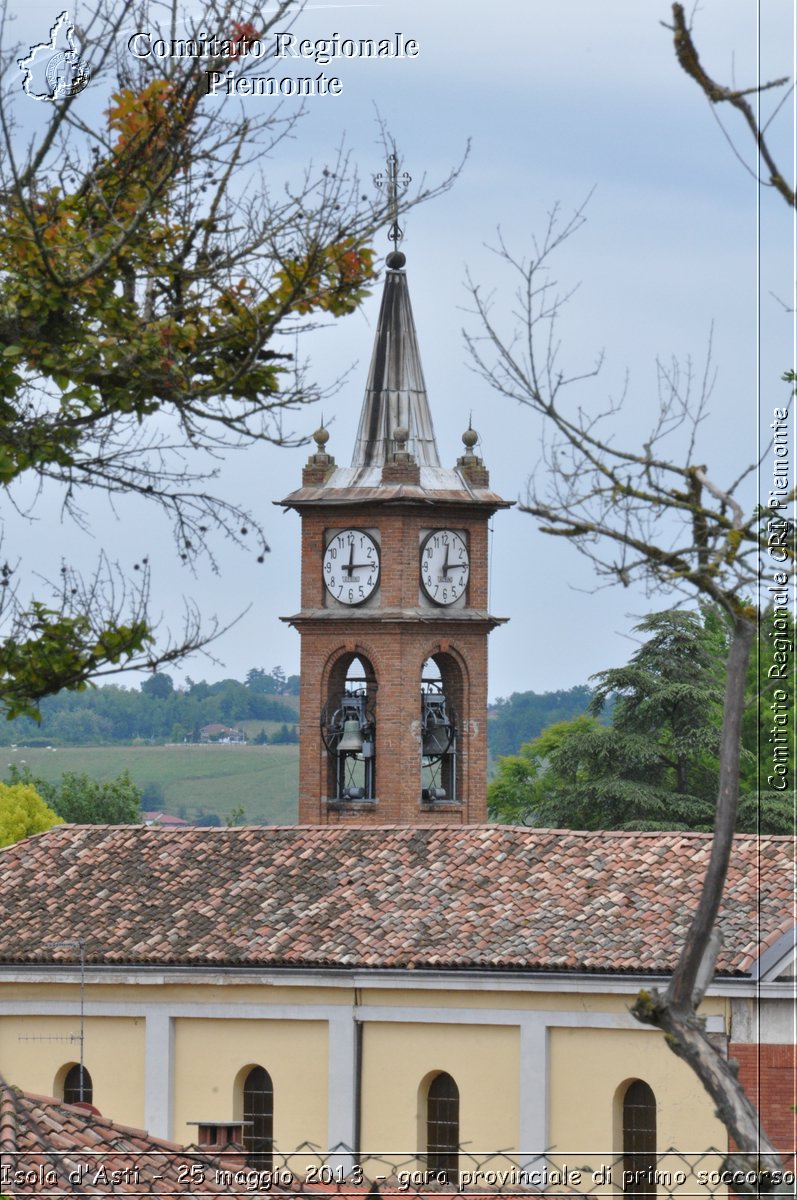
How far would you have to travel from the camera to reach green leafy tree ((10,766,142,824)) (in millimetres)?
63406

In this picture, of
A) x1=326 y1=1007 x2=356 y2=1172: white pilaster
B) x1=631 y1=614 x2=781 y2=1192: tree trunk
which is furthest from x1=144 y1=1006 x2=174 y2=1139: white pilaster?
x1=631 y1=614 x2=781 y2=1192: tree trunk

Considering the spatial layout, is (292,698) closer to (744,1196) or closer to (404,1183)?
(404,1183)

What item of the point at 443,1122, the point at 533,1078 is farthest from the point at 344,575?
the point at 533,1078

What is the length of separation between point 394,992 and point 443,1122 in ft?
4.81

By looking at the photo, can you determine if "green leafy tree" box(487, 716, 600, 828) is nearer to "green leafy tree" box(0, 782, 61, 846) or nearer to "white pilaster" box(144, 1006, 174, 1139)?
"green leafy tree" box(0, 782, 61, 846)

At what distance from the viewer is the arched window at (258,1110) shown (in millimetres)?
26922

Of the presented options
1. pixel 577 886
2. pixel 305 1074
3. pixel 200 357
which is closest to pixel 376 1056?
pixel 305 1074

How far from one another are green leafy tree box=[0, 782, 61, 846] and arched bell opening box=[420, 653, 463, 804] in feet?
49.1

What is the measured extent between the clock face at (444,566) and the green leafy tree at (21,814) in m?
15.7

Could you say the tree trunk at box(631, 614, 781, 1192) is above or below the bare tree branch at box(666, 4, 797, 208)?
below

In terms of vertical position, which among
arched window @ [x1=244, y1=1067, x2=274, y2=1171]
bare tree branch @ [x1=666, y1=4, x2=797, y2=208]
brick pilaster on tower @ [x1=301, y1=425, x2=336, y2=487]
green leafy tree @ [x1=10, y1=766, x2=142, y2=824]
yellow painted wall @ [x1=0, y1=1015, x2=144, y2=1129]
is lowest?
arched window @ [x1=244, y1=1067, x2=274, y2=1171]

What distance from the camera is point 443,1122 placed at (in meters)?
26.1

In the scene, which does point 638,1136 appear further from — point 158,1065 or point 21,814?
point 21,814

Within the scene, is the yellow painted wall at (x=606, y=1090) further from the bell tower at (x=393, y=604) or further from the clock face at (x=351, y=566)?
the clock face at (x=351, y=566)
